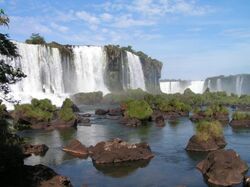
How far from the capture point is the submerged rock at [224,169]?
28672mm

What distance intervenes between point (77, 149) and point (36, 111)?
1948 cm

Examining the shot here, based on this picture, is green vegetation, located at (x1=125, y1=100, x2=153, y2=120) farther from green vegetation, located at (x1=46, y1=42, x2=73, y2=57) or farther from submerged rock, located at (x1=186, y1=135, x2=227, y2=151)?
green vegetation, located at (x1=46, y1=42, x2=73, y2=57)

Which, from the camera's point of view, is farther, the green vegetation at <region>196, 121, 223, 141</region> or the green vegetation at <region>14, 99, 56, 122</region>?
the green vegetation at <region>14, 99, 56, 122</region>

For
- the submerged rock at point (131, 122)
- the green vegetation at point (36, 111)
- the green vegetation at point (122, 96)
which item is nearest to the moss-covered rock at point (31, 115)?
the green vegetation at point (36, 111)

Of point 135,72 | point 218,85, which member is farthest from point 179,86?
point 135,72

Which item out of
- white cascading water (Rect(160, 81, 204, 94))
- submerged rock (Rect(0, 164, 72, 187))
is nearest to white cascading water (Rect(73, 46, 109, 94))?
white cascading water (Rect(160, 81, 204, 94))

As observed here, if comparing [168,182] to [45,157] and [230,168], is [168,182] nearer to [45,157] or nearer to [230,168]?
[230,168]

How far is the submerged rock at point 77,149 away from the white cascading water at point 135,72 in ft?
249

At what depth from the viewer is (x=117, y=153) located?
35.5 m

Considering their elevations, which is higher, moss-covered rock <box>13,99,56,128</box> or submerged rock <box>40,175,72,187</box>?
moss-covered rock <box>13,99,56,128</box>

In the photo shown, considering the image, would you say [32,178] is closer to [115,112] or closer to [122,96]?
[115,112]

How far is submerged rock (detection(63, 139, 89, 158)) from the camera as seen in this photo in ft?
125

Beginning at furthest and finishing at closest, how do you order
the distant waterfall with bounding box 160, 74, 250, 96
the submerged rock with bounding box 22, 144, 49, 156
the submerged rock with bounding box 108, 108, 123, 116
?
1. the distant waterfall with bounding box 160, 74, 250, 96
2. the submerged rock with bounding box 108, 108, 123, 116
3. the submerged rock with bounding box 22, 144, 49, 156

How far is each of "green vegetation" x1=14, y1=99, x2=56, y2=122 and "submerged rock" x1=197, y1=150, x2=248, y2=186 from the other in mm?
29626
